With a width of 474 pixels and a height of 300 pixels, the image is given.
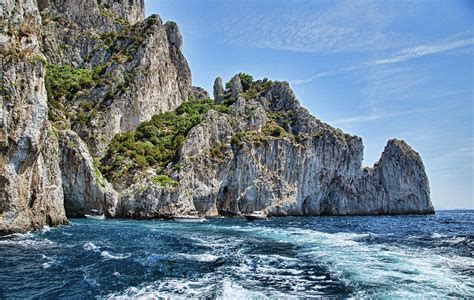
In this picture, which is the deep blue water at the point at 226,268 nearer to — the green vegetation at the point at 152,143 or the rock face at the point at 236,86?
the green vegetation at the point at 152,143

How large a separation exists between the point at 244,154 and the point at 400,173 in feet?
194

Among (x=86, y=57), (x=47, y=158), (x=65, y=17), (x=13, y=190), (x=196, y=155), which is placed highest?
(x=65, y=17)

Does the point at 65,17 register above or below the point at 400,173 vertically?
above

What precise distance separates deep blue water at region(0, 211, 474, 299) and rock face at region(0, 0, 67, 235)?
8.48 ft

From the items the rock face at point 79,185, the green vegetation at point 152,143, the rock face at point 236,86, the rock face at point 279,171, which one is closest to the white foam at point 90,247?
the rock face at point 79,185

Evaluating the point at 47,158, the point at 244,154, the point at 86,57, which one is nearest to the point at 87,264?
the point at 47,158

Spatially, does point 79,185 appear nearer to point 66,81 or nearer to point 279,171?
point 66,81

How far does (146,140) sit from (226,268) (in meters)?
73.9

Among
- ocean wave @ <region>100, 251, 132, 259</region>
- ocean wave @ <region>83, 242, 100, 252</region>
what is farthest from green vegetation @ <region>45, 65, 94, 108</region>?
ocean wave @ <region>100, 251, 132, 259</region>

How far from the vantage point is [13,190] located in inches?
1185

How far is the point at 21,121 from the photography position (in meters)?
31.1

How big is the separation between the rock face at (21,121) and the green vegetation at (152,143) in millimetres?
40749

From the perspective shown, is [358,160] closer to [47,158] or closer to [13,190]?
[47,158]

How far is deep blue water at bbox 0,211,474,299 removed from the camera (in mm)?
17234
